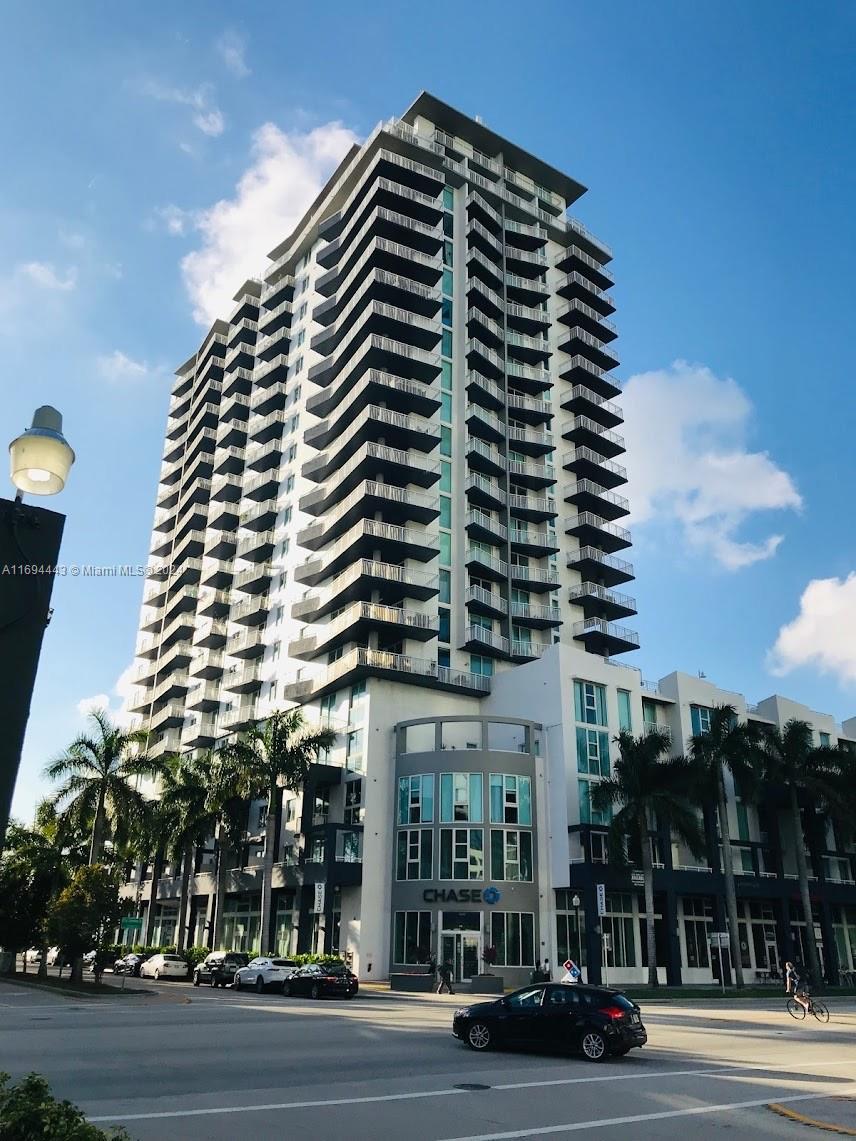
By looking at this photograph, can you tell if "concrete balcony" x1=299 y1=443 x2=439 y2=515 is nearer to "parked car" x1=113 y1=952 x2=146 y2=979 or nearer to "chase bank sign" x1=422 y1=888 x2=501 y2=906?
"chase bank sign" x1=422 y1=888 x2=501 y2=906

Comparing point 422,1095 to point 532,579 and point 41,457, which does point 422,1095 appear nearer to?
point 41,457

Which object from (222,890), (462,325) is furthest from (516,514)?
(222,890)

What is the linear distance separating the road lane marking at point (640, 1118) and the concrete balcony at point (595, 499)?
62583 mm

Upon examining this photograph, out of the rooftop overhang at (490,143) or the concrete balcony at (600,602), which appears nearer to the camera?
the concrete balcony at (600,602)

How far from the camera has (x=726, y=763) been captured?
55625mm

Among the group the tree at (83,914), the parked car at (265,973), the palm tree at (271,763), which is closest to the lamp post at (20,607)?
the tree at (83,914)

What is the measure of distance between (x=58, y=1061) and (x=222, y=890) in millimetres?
49984

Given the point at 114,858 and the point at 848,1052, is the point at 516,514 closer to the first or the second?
the point at 114,858

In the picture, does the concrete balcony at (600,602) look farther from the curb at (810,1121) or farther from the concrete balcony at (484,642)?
the curb at (810,1121)

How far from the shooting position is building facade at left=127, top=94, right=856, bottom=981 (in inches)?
2084

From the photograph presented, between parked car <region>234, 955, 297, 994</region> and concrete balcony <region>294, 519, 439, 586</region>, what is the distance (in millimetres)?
27116

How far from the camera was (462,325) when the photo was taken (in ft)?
244

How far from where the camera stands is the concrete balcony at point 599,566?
7306 centimetres

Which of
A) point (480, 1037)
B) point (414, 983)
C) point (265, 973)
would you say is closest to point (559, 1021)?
point (480, 1037)
